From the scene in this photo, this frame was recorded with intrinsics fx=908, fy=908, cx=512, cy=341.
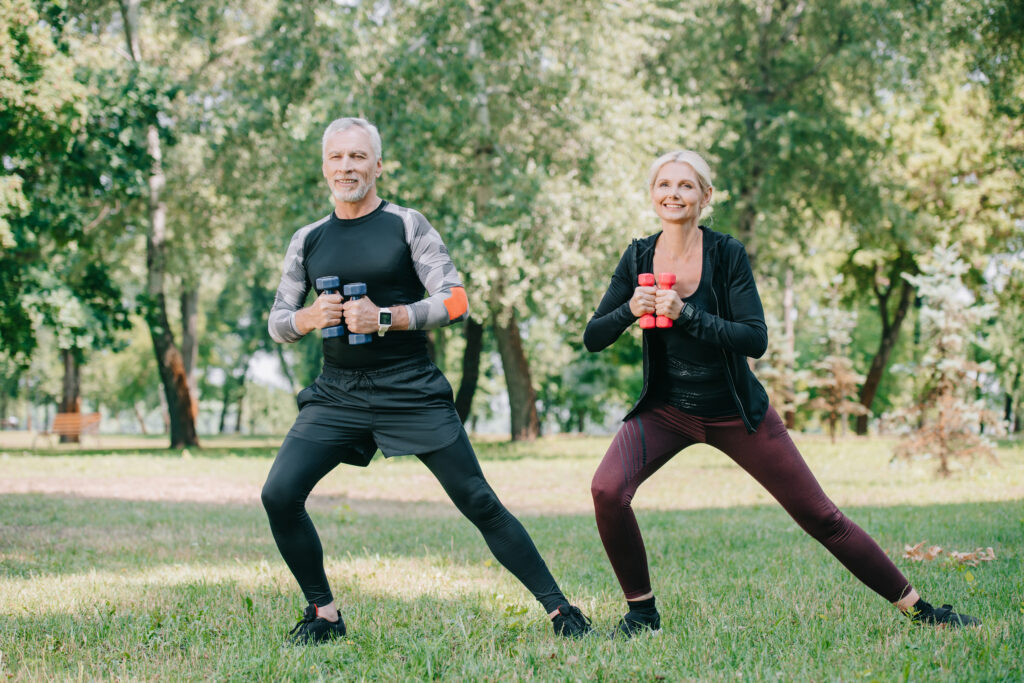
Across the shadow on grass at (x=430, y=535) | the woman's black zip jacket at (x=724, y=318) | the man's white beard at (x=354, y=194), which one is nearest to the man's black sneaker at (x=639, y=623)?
the woman's black zip jacket at (x=724, y=318)

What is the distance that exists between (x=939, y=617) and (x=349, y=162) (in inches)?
141

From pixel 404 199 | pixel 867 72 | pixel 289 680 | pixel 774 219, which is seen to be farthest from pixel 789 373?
pixel 289 680

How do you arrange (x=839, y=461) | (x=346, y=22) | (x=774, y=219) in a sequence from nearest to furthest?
(x=346, y=22) → (x=839, y=461) → (x=774, y=219)

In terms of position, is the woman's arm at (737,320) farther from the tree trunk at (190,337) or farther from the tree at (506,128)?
the tree trunk at (190,337)

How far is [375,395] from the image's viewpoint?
171 inches

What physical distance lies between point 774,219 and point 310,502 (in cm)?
Result: 1714

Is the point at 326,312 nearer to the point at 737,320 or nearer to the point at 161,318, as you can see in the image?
the point at 737,320

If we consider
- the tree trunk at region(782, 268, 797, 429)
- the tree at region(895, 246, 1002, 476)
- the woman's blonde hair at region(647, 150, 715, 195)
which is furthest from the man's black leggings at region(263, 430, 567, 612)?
the tree trunk at region(782, 268, 797, 429)

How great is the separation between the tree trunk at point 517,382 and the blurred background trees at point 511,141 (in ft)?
0.27

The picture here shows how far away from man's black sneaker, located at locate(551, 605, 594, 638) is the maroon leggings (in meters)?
0.29

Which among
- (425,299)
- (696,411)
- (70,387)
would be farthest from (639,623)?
(70,387)

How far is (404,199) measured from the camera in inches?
712

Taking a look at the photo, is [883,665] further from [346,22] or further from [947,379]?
[346,22]

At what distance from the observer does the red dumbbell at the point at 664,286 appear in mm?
A: 4070
